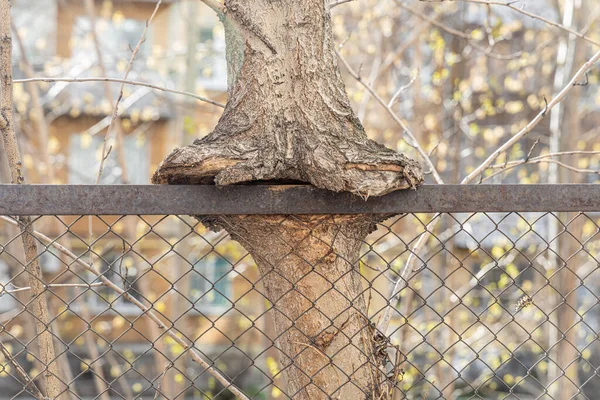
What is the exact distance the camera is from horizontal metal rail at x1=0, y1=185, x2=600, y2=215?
1895 millimetres

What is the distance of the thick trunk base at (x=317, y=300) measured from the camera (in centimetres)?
210

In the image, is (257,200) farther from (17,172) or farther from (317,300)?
(17,172)

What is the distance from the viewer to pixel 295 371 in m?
2.18

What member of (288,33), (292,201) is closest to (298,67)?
(288,33)

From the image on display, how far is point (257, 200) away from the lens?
6.45 feet

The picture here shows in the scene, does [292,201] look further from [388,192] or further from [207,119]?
[207,119]

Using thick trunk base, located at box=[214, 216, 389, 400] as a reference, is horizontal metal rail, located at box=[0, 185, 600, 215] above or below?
above

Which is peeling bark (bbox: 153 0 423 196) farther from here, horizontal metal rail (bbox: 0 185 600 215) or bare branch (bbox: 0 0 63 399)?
bare branch (bbox: 0 0 63 399)

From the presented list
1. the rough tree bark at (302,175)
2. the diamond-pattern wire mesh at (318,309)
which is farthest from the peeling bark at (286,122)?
the diamond-pattern wire mesh at (318,309)

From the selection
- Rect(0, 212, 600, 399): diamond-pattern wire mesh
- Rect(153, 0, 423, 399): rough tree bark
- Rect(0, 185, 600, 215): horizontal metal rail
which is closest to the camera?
Rect(0, 185, 600, 215): horizontal metal rail

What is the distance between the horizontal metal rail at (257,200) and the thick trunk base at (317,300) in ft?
0.32

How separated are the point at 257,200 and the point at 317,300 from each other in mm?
397

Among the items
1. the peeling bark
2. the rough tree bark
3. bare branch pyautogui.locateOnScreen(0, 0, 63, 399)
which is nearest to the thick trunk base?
the rough tree bark

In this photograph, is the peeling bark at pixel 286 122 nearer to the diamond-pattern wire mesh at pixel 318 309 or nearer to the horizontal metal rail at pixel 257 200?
the horizontal metal rail at pixel 257 200
